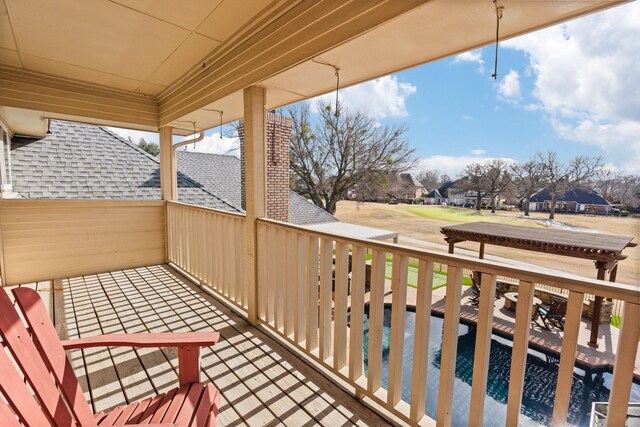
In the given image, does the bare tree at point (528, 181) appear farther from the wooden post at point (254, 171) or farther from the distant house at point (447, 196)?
the wooden post at point (254, 171)

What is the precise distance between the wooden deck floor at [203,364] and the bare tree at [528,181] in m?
1.85

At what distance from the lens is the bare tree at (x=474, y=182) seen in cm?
259

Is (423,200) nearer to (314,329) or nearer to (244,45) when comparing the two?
(314,329)

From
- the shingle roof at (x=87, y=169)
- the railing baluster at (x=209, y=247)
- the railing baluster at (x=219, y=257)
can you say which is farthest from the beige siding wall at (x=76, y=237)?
the railing baluster at (x=219, y=257)

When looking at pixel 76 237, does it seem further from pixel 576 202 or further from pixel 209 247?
pixel 576 202

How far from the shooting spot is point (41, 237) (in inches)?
161

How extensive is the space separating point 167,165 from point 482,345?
4958mm

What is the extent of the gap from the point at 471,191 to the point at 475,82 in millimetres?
3840

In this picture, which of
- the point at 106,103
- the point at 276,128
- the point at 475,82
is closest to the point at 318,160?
the point at 276,128

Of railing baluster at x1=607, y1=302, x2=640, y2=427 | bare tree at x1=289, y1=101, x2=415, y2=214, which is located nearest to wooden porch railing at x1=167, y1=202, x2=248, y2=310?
railing baluster at x1=607, y1=302, x2=640, y2=427

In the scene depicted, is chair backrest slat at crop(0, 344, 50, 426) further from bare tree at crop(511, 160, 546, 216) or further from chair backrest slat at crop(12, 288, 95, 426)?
bare tree at crop(511, 160, 546, 216)

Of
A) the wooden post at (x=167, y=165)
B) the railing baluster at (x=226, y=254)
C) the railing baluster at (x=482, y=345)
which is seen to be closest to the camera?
the railing baluster at (x=482, y=345)

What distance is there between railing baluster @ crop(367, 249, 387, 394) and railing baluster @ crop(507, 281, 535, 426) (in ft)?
2.30

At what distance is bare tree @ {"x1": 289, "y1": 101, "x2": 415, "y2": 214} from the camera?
14914mm
